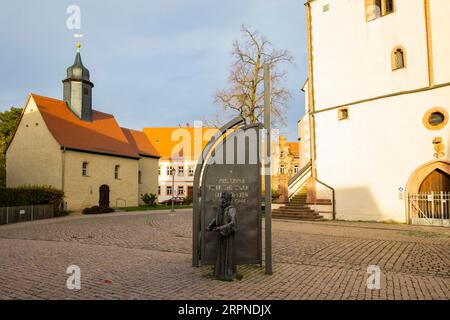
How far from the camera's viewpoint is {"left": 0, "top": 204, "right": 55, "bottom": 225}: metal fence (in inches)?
706

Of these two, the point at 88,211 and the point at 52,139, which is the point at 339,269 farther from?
the point at 52,139

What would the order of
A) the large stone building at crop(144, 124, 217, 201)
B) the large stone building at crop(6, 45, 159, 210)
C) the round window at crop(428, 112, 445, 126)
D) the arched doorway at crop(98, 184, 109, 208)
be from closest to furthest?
the round window at crop(428, 112, 445, 126), the large stone building at crop(6, 45, 159, 210), the arched doorway at crop(98, 184, 109, 208), the large stone building at crop(144, 124, 217, 201)

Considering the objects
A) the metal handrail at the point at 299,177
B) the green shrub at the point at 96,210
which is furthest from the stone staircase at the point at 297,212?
the green shrub at the point at 96,210

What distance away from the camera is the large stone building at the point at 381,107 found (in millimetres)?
16406

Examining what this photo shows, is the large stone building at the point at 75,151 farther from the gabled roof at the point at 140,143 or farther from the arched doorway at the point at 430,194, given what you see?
the arched doorway at the point at 430,194

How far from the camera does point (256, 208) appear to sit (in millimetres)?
6984

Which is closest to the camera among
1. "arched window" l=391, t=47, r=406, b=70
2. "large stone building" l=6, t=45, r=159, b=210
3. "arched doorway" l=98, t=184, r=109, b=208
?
"arched window" l=391, t=47, r=406, b=70

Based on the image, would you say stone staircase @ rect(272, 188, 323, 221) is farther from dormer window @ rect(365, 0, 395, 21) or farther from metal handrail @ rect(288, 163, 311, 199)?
dormer window @ rect(365, 0, 395, 21)

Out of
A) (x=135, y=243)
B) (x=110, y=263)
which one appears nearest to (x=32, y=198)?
(x=135, y=243)

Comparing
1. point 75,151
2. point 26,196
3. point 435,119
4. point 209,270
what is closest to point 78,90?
point 75,151

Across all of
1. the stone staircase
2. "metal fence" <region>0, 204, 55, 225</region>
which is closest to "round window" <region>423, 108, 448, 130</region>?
the stone staircase

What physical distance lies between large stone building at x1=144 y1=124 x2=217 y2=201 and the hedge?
28782 millimetres

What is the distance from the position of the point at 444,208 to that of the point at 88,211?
23361 mm

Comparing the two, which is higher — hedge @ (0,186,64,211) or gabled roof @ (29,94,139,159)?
gabled roof @ (29,94,139,159)
